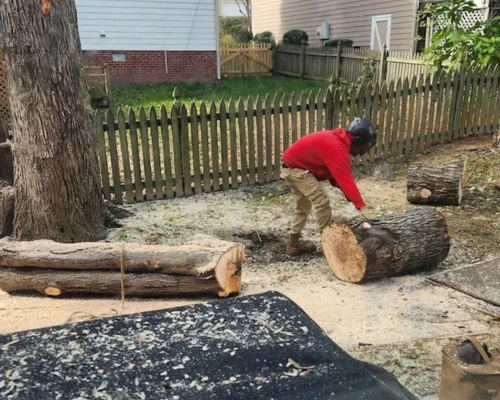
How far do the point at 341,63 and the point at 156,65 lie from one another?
669 cm

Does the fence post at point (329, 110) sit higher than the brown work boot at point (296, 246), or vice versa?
the fence post at point (329, 110)

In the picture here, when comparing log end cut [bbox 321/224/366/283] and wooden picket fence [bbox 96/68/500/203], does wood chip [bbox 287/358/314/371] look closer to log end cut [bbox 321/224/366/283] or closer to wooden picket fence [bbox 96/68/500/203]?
log end cut [bbox 321/224/366/283]

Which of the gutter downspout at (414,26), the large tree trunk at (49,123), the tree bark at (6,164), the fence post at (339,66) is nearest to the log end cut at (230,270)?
the large tree trunk at (49,123)

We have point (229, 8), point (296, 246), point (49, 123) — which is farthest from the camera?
point (229, 8)

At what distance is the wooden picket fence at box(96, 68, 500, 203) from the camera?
22.7 feet

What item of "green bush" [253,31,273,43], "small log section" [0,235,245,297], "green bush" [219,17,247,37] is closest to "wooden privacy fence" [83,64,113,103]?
"small log section" [0,235,245,297]

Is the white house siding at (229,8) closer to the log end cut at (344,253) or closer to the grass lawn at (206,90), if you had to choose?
the grass lawn at (206,90)

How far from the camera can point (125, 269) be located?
427 centimetres

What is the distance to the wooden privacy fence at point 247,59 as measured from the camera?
21141mm

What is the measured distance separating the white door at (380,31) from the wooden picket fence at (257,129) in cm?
942

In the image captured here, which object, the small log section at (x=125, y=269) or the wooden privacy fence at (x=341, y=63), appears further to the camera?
the wooden privacy fence at (x=341, y=63)

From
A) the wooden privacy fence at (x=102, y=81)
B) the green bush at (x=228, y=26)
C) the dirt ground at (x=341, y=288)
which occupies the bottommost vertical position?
the dirt ground at (x=341, y=288)

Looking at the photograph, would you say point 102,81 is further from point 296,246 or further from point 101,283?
point 101,283

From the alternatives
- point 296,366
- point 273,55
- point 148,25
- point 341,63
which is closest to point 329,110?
point 296,366
